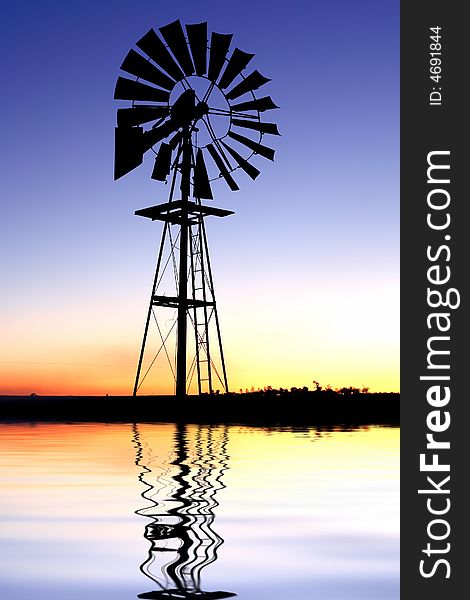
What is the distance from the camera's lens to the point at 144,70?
88.6 feet

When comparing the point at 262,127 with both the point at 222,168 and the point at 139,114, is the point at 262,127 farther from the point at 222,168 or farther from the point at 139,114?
the point at 139,114

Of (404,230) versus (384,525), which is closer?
(384,525)

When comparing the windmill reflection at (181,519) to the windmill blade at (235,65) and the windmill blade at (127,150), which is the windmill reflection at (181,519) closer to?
the windmill blade at (127,150)

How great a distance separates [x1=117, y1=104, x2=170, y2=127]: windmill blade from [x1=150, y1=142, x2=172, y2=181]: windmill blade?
1282 mm

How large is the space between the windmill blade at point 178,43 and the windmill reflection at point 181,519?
18.0 m

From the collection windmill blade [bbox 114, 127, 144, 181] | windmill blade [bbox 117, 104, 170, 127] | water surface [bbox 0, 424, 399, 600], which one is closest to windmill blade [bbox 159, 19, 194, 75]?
windmill blade [bbox 117, 104, 170, 127]

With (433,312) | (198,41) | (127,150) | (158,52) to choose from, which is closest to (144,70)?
(158,52)

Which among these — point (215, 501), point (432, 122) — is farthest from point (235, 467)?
point (432, 122)

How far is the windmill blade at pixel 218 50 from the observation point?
27219 mm

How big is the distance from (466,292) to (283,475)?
12.6 feet

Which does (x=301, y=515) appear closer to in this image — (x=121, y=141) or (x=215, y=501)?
(x=215, y=501)

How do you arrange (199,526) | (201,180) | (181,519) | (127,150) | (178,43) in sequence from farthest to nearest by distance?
(201,180)
(178,43)
(127,150)
(181,519)
(199,526)

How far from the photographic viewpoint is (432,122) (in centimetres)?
898

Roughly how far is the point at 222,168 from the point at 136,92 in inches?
155
